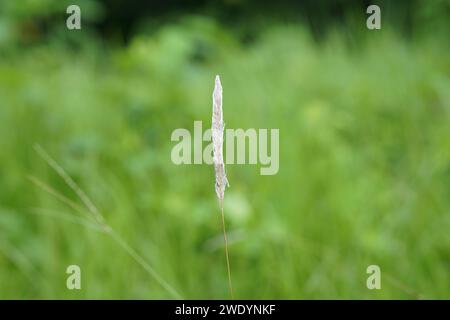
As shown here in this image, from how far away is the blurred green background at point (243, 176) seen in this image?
4.95 feet

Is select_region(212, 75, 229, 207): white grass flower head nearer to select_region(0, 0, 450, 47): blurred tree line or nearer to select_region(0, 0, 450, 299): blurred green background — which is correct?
select_region(0, 0, 450, 299): blurred green background

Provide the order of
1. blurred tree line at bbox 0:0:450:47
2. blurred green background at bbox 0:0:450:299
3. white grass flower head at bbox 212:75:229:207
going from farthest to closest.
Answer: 1. blurred tree line at bbox 0:0:450:47
2. blurred green background at bbox 0:0:450:299
3. white grass flower head at bbox 212:75:229:207

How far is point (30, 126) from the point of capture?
213 centimetres

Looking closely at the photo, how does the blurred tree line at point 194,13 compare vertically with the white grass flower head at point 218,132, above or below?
above

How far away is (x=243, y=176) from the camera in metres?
1.85

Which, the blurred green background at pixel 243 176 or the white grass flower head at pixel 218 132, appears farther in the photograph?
the blurred green background at pixel 243 176

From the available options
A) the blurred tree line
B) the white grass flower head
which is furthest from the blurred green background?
the blurred tree line

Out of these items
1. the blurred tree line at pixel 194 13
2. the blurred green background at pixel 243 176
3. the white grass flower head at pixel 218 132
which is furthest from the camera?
the blurred tree line at pixel 194 13

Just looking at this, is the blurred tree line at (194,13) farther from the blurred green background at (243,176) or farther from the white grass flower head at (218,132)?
Result: the white grass flower head at (218,132)

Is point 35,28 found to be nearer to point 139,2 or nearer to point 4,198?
point 139,2

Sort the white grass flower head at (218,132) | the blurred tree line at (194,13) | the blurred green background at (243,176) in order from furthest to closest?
the blurred tree line at (194,13), the blurred green background at (243,176), the white grass flower head at (218,132)

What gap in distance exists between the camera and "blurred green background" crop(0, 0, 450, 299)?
1.51 m

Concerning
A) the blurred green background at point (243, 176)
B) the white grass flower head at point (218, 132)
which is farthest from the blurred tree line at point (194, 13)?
the white grass flower head at point (218, 132)

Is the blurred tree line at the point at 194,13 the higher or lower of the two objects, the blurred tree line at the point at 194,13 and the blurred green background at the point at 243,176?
the higher
